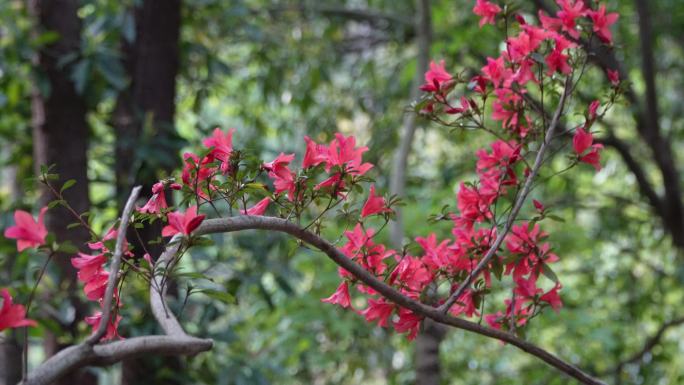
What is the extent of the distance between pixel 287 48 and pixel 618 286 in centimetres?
153

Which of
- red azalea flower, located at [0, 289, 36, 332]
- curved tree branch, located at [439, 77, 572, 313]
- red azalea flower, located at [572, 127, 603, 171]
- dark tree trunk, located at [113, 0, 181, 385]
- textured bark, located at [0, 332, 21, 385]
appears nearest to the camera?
red azalea flower, located at [0, 289, 36, 332]

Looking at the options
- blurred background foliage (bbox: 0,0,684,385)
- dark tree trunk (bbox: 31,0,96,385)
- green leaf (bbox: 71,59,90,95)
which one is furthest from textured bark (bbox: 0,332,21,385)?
green leaf (bbox: 71,59,90,95)

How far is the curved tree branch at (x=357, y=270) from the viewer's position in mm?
764

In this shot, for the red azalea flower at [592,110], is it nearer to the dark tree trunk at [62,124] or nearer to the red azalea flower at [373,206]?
the red azalea flower at [373,206]

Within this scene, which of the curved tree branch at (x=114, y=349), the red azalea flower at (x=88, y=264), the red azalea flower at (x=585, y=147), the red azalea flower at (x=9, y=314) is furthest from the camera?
the red azalea flower at (x=585, y=147)

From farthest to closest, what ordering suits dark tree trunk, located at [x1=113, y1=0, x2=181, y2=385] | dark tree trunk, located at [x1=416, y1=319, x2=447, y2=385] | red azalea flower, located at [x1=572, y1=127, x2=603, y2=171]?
dark tree trunk, located at [x1=113, y1=0, x2=181, y2=385] → dark tree trunk, located at [x1=416, y1=319, x2=447, y2=385] → red azalea flower, located at [x1=572, y1=127, x2=603, y2=171]

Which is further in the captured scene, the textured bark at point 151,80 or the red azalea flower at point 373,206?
the textured bark at point 151,80

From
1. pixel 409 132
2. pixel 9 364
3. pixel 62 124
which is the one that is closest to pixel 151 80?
pixel 62 124

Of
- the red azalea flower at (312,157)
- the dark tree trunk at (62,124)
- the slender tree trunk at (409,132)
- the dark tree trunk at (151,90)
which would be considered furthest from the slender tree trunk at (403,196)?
the red azalea flower at (312,157)

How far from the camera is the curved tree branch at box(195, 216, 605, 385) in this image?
0.76m

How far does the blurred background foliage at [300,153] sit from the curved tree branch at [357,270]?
897 mm

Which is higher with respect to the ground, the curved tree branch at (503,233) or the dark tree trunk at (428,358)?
the curved tree branch at (503,233)

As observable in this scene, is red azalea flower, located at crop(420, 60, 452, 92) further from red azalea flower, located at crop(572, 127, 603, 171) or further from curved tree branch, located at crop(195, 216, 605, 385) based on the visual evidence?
curved tree branch, located at crop(195, 216, 605, 385)

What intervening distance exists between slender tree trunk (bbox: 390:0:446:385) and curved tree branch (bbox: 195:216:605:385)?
0.83m
